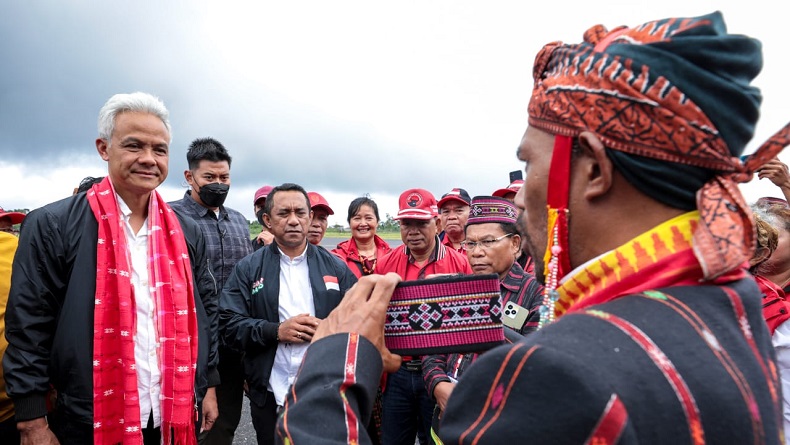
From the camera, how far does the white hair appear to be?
2.64m

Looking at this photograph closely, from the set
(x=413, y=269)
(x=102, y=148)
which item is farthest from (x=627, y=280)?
(x=413, y=269)

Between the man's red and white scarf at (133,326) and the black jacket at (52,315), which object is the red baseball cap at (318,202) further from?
the black jacket at (52,315)

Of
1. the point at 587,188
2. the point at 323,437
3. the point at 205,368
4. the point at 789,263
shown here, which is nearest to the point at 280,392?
the point at 205,368

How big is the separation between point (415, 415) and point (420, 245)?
5.78ft

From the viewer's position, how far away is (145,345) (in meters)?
2.61

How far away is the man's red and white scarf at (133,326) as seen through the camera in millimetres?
2420

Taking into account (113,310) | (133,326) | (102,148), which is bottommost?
(133,326)

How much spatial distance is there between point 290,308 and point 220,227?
1620 mm

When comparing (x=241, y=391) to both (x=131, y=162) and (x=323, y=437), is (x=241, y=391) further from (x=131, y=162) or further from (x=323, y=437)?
(x=323, y=437)

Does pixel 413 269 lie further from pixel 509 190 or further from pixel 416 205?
pixel 509 190

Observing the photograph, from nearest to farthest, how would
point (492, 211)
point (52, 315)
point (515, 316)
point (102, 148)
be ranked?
point (52, 315) → point (102, 148) → point (515, 316) → point (492, 211)

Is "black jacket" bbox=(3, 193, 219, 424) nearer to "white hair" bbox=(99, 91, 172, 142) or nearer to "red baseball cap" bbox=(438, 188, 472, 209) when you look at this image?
"white hair" bbox=(99, 91, 172, 142)

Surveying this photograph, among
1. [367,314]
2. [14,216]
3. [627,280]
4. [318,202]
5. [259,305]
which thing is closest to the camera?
[627,280]

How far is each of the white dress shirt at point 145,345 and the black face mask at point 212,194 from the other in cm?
208
